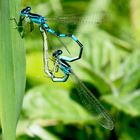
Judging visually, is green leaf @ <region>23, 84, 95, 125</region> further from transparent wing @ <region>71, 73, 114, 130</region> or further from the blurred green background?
transparent wing @ <region>71, 73, 114, 130</region>

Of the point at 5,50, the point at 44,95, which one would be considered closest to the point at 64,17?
the point at 44,95

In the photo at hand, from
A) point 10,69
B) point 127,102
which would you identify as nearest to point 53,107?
point 127,102

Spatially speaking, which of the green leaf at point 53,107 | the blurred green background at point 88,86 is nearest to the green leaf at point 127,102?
the blurred green background at point 88,86

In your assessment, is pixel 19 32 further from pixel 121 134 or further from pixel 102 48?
pixel 102 48

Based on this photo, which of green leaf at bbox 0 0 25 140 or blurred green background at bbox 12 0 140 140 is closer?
green leaf at bbox 0 0 25 140

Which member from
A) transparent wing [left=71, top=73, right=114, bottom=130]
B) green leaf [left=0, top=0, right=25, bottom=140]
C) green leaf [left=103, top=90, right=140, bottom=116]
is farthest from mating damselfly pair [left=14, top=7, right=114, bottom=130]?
green leaf [left=0, top=0, right=25, bottom=140]

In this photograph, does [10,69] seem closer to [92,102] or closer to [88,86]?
[92,102]

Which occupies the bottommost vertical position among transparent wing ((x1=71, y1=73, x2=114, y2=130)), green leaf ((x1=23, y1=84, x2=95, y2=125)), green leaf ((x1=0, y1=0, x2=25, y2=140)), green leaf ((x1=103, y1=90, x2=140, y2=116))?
green leaf ((x1=23, y1=84, x2=95, y2=125))
